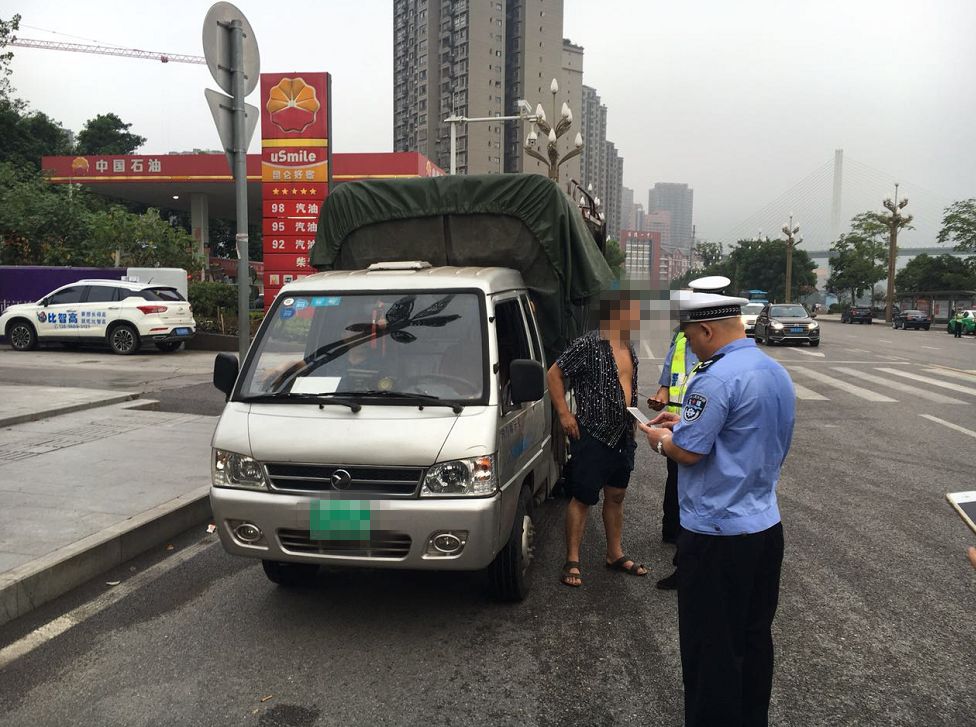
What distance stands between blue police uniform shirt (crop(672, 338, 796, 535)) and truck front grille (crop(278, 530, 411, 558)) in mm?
1597

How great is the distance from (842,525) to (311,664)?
166 inches

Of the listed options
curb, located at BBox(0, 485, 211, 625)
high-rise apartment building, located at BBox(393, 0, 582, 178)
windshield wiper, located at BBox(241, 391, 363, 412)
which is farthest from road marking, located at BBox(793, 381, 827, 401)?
high-rise apartment building, located at BBox(393, 0, 582, 178)

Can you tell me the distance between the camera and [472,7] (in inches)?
3728

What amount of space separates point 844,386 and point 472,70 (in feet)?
295

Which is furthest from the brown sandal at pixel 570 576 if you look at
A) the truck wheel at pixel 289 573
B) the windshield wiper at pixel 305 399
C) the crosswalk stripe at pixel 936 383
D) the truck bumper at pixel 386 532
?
the crosswalk stripe at pixel 936 383

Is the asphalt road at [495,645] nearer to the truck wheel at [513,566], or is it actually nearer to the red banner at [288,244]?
the truck wheel at [513,566]

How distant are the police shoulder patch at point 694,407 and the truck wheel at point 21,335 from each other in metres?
19.3

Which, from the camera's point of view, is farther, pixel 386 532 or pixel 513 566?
pixel 513 566

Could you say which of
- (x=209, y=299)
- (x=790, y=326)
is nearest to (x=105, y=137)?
(x=209, y=299)

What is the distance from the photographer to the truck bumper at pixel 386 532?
3660 mm

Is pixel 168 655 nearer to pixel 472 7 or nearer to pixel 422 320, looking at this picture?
pixel 422 320

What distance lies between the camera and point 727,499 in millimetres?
2557

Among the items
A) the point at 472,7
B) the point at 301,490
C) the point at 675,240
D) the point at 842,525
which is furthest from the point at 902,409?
the point at 675,240

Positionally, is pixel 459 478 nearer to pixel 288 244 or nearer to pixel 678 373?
pixel 678 373
